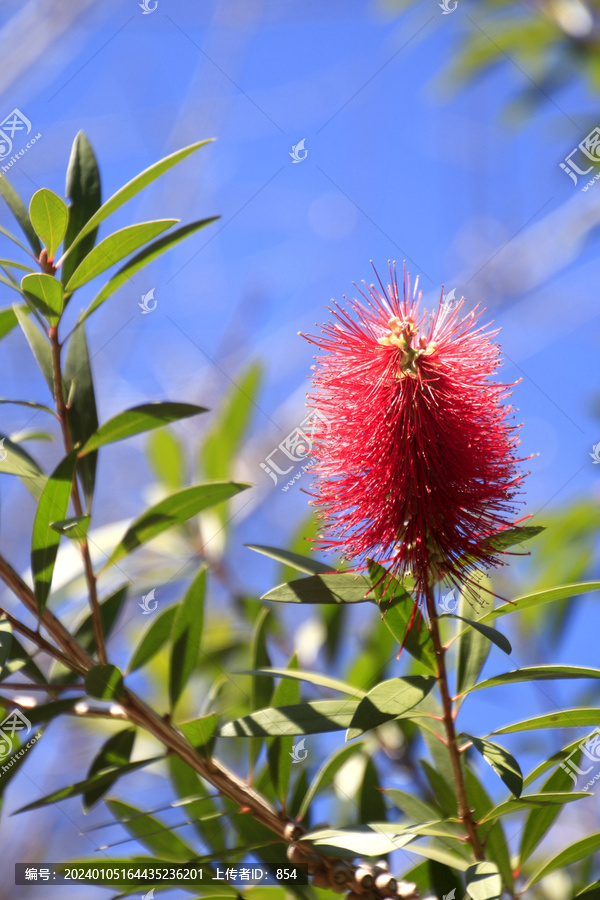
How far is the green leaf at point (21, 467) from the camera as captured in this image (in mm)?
971

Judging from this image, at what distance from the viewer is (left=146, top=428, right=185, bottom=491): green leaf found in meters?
1.90

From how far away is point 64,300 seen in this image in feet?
3.14

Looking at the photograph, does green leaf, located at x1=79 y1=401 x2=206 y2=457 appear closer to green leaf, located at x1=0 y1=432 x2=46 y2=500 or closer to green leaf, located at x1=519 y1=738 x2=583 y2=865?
green leaf, located at x1=0 y1=432 x2=46 y2=500

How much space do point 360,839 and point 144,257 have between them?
2.61ft

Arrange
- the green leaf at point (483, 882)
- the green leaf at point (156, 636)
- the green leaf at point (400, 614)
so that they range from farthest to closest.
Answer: the green leaf at point (156, 636)
the green leaf at point (400, 614)
the green leaf at point (483, 882)

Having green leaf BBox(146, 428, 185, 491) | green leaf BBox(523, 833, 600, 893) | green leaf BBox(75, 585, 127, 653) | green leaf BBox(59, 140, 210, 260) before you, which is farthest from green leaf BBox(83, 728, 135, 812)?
green leaf BBox(146, 428, 185, 491)

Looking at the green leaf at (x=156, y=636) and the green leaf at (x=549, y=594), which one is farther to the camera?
the green leaf at (x=156, y=636)

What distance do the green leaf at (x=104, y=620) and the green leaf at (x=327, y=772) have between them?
38 cm

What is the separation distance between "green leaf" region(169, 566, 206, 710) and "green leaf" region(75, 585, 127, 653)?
0.36 feet

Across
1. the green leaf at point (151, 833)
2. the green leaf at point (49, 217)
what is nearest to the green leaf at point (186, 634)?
the green leaf at point (151, 833)

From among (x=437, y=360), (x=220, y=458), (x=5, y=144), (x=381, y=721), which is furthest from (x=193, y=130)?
(x=381, y=721)

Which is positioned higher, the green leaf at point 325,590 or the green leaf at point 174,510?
the green leaf at point 174,510

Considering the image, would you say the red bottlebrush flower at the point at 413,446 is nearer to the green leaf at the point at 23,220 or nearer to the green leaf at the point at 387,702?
the green leaf at the point at 387,702

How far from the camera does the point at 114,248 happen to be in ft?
3.02
